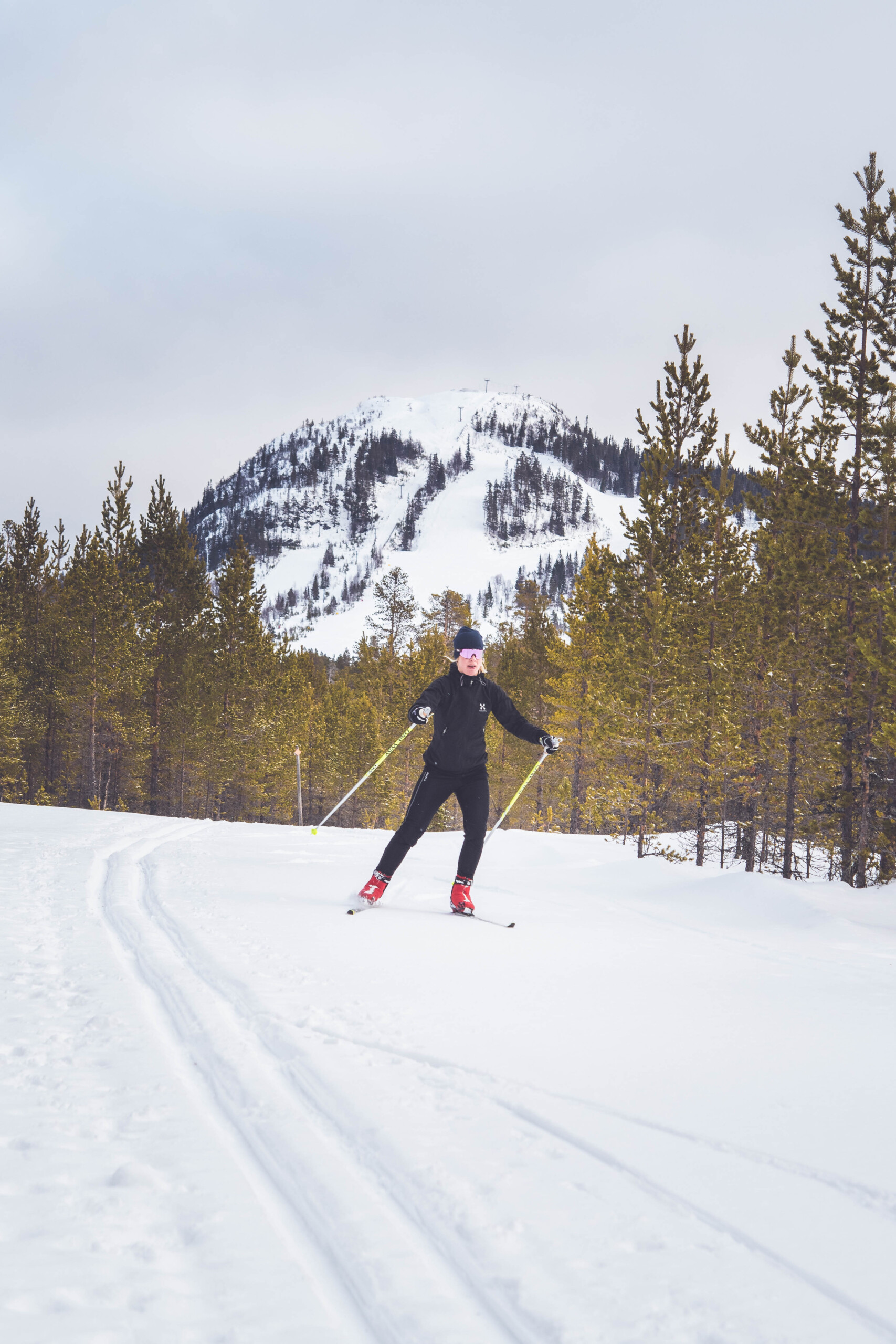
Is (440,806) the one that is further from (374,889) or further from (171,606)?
(171,606)

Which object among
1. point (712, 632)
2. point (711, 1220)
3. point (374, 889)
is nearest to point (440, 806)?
point (374, 889)

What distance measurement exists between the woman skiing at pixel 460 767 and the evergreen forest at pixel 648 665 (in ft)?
22.8

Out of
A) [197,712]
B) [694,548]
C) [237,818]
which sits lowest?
[237,818]

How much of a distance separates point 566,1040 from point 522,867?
7231 mm

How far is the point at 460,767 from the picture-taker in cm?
657

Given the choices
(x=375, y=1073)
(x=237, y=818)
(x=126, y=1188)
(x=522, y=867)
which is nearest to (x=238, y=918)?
(x=375, y=1073)

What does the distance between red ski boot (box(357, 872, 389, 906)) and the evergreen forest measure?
768cm

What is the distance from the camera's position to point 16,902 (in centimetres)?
622

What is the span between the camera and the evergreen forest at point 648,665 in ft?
46.6

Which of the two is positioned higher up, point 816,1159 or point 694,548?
point 694,548

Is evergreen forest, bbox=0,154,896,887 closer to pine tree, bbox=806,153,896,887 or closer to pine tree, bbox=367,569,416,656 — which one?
pine tree, bbox=806,153,896,887

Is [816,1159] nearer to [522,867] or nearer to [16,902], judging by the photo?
[16,902]

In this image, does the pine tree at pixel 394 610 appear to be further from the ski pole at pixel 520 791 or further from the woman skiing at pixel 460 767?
the woman skiing at pixel 460 767

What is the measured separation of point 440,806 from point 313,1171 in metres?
4.23
